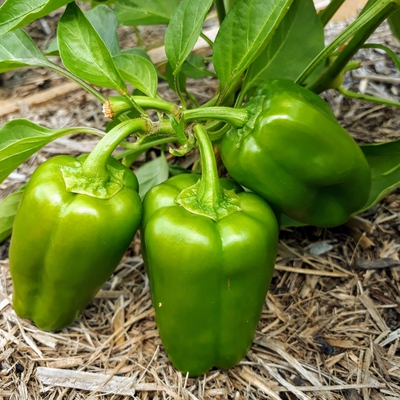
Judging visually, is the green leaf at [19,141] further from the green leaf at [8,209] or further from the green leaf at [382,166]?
the green leaf at [382,166]

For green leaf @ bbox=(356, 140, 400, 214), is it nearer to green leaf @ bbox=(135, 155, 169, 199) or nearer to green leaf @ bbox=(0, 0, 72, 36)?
green leaf @ bbox=(135, 155, 169, 199)

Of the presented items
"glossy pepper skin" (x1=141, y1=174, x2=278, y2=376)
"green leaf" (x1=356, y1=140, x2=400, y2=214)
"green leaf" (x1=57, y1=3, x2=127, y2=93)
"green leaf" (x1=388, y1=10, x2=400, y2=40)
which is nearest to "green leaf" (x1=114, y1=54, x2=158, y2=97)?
"green leaf" (x1=57, y1=3, x2=127, y2=93)

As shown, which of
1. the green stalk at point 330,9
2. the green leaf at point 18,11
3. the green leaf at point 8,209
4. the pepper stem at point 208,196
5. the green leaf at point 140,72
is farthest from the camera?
the green stalk at point 330,9

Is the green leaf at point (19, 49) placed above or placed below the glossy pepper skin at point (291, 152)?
above

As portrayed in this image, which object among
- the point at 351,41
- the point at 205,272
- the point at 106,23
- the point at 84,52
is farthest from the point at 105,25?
the point at 205,272

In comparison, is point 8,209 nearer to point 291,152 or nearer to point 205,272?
point 205,272

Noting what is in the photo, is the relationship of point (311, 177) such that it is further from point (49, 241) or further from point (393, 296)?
point (49, 241)

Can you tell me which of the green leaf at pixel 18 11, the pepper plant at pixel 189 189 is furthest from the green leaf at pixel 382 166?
the green leaf at pixel 18 11
